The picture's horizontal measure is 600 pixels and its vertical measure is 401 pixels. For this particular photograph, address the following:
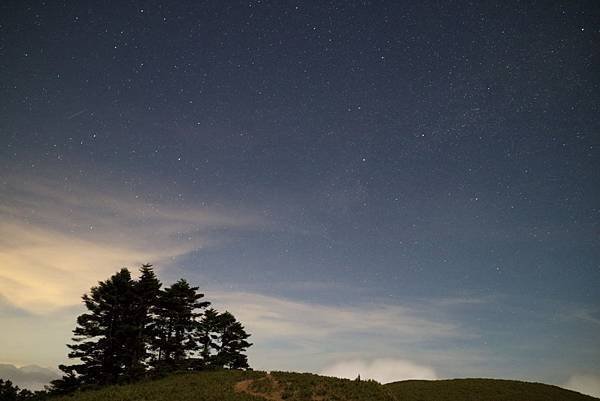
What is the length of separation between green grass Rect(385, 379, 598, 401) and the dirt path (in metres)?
20.6

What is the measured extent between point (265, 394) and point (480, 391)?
35.0 meters

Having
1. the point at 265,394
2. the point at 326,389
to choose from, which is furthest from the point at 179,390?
the point at 326,389

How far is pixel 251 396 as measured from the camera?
1201 inches

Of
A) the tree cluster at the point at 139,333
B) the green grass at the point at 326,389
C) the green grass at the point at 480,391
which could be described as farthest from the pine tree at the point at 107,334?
the green grass at the point at 480,391

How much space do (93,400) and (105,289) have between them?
44.2 ft

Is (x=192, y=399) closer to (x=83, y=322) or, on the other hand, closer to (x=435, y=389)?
(x=83, y=322)

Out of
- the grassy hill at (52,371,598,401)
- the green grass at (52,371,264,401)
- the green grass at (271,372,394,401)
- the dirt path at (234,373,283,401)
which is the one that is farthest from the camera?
the green grass at (271,372,394,401)

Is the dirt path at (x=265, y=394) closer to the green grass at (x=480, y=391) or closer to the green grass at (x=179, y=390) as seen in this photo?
the green grass at (x=179, y=390)

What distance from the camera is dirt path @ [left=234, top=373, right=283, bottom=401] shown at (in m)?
30.8

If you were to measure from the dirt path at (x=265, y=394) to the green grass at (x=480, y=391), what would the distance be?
20.6 metres

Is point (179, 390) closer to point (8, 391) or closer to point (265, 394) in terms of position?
point (265, 394)

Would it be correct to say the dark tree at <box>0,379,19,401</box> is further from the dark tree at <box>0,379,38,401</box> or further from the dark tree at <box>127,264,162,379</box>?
the dark tree at <box>127,264,162,379</box>

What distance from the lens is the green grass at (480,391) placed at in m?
48.7

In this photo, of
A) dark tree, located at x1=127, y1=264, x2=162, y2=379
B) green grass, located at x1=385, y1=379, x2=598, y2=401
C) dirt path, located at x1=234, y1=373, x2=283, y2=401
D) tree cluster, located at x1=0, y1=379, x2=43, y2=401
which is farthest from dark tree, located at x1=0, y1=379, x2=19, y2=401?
green grass, located at x1=385, y1=379, x2=598, y2=401
